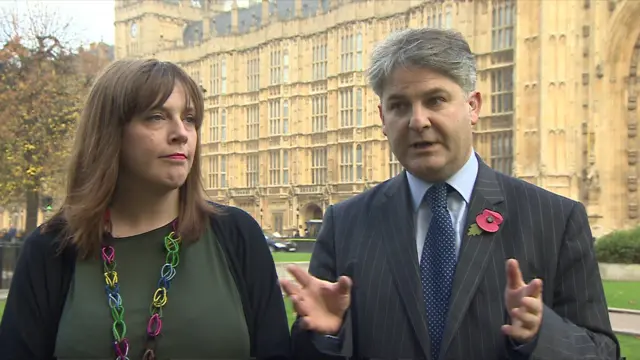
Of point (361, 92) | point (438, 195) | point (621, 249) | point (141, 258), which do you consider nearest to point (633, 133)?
point (621, 249)

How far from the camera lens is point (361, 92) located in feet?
131

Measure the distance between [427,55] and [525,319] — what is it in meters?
0.91

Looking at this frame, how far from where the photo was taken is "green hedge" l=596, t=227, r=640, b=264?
17.5 metres

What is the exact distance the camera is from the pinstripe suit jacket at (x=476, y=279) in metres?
2.43

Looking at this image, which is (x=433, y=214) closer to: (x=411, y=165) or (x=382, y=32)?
(x=411, y=165)

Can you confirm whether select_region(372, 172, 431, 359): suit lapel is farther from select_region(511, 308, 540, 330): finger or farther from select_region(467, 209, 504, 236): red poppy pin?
select_region(511, 308, 540, 330): finger

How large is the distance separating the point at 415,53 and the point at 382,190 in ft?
1.87

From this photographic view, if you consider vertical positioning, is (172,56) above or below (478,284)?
above

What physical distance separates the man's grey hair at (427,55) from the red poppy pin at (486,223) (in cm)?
44

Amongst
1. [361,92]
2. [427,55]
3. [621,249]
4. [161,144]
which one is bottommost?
[621,249]

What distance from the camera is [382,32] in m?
39.8

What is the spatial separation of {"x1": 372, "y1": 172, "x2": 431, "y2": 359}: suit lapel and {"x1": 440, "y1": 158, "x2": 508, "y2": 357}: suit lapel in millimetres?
104

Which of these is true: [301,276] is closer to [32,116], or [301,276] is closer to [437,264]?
[437,264]

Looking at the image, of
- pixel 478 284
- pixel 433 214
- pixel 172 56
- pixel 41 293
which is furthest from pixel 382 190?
pixel 172 56
